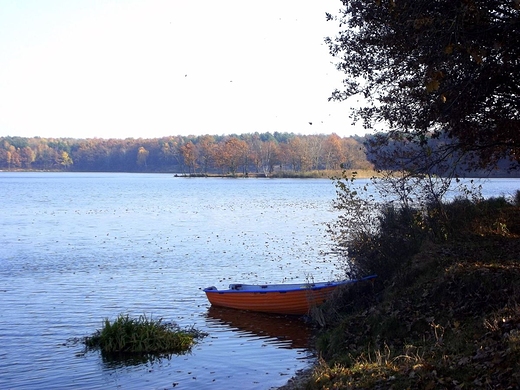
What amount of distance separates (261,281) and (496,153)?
961 centimetres

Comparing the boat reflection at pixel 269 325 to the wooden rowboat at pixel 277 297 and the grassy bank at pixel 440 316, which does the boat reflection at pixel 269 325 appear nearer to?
the wooden rowboat at pixel 277 297

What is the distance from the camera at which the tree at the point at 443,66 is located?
11.6 metres

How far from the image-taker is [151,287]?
23.4m

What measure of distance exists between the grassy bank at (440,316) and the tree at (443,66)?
2127mm

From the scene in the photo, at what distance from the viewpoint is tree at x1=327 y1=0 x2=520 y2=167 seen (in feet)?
38.0

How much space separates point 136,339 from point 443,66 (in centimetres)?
889

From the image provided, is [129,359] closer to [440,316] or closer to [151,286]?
[440,316]

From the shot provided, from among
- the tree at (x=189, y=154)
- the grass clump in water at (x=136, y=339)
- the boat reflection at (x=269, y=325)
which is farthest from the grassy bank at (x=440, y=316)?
the tree at (x=189, y=154)

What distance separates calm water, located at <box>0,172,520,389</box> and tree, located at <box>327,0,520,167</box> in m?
6.21

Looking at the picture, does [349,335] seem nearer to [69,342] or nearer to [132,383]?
[132,383]

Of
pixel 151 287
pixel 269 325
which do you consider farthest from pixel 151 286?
pixel 269 325

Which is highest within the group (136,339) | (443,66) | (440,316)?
(443,66)

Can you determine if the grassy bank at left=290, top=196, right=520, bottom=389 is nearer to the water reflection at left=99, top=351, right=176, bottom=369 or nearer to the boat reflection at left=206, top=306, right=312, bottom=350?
the boat reflection at left=206, top=306, right=312, bottom=350

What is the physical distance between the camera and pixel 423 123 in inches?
622
